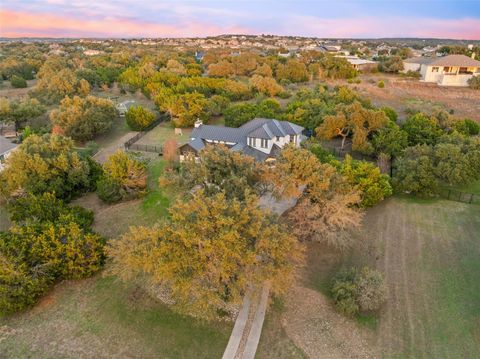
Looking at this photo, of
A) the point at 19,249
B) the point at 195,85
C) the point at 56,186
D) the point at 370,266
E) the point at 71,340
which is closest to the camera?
the point at 71,340

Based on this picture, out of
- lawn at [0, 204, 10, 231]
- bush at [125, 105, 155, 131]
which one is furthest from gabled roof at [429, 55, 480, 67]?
lawn at [0, 204, 10, 231]

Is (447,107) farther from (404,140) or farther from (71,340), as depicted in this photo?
(71,340)

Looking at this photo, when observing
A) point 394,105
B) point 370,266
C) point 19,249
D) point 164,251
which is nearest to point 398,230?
point 370,266

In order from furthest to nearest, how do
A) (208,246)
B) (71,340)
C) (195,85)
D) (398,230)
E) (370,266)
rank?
(195,85)
(398,230)
(370,266)
(71,340)
(208,246)

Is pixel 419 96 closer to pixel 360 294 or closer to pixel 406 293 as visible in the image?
pixel 406 293

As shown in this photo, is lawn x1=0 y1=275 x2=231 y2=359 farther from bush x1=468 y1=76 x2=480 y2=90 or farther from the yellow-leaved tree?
bush x1=468 y1=76 x2=480 y2=90

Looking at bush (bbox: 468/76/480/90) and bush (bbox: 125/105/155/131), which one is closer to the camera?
bush (bbox: 125/105/155/131)
